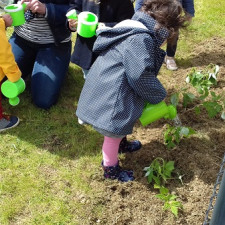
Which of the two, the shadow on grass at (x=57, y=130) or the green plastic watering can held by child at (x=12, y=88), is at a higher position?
the green plastic watering can held by child at (x=12, y=88)

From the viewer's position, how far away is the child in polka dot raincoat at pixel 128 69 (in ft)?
6.32

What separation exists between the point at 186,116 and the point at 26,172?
1.26 m

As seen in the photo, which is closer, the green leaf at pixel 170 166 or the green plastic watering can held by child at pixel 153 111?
the green plastic watering can held by child at pixel 153 111

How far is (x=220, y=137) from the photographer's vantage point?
2.71 m

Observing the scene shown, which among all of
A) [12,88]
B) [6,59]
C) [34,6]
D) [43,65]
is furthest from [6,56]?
[43,65]

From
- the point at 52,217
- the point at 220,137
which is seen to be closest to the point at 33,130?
the point at 52,217

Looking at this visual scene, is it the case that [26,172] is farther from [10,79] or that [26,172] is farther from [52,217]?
[10,79]

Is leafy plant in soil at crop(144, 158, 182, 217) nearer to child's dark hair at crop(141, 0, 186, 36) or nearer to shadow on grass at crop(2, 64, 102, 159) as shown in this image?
shadow on grass at crop(2, 64, 102, 159)

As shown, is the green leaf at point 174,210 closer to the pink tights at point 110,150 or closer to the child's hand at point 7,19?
the pink tights at point 110,150

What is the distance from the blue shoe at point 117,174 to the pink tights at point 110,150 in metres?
0.03

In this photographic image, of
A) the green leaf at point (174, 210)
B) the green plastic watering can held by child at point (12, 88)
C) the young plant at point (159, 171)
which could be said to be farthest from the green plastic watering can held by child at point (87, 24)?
the green leaf at point (174, 210)

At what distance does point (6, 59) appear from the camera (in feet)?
8.18

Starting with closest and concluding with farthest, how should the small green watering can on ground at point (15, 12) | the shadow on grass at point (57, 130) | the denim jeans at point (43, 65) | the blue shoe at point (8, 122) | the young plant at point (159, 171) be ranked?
the young plant at point (159, 171)
the small green watering can on ground at point (15, 12)
the shadow on grass at point (57, 130)
the blue shoe at point (8, 122)
the denim jeans at point (43, 65)

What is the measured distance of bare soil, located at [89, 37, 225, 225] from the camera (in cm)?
217
